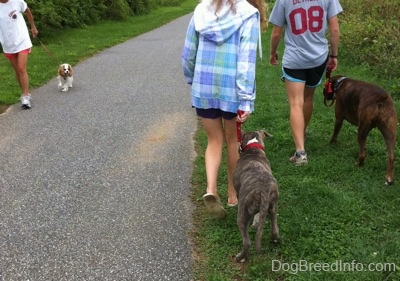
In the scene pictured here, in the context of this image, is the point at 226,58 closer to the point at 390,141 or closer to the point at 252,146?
the point at 252,146

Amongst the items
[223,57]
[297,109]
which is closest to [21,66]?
[297,109]

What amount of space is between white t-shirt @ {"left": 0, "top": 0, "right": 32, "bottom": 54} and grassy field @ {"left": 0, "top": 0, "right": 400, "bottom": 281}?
139 inches

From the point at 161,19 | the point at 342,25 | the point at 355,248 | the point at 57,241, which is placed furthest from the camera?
the point at 161,19

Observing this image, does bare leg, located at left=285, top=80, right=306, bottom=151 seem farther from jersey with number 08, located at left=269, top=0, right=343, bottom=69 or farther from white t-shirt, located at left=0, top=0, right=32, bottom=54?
white t-shirt, located at left=0, top=0, right=32, bottom=54

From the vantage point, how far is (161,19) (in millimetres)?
27188

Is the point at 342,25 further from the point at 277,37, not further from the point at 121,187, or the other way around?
the point at 121,187

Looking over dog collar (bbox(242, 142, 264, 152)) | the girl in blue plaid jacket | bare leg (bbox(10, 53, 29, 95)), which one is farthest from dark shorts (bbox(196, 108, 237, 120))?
bare leg (bbox(10, 53, 29, 95))

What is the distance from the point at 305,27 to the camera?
4.63 metres

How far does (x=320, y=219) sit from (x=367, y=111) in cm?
137

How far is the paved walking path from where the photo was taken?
337cm

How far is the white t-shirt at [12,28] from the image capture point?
729 cm

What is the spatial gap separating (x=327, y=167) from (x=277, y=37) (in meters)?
1.56

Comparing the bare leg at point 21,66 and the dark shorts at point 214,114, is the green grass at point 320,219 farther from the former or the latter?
the bare leg at point 21,66

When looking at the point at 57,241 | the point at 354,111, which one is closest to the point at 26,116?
the point at 57,241
